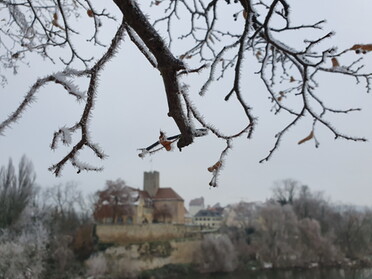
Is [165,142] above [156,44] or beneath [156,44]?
beneath

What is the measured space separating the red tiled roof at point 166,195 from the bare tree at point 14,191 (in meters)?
13.3

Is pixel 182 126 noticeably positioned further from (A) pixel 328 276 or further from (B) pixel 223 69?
(A) pixel 328 276

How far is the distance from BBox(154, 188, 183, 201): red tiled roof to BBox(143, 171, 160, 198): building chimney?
36 centimetres

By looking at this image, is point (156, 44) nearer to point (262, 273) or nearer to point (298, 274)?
point (298, 274)

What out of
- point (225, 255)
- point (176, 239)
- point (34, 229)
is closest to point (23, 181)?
point (34, 229)

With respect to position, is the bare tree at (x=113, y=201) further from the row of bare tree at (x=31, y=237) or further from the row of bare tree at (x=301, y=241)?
the row of bare tree at (x=301, y=241)

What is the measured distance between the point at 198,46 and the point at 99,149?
63.2 inches

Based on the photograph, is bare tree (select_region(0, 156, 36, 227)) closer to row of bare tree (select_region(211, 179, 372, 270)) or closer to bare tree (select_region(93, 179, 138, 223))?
bare tree (select_region(93, 179, 138, 223))

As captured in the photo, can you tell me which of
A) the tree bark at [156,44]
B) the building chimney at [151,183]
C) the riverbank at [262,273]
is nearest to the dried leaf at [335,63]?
the tree bark at [156,44]

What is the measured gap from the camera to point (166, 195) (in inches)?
1201

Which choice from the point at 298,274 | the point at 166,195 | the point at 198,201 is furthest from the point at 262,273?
the point at 198,201

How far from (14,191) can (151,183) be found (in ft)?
47.0

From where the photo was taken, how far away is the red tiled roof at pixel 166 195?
3022 cm

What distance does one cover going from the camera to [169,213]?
30031 mm
